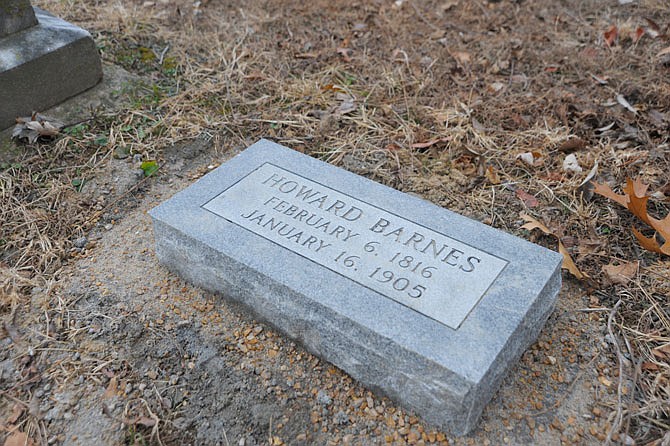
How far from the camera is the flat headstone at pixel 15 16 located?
10.6ft

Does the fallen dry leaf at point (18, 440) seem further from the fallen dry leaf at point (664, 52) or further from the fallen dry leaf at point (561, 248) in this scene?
the fallen dry leaf at point (664, 52)

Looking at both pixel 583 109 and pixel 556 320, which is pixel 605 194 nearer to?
pixel 556 320

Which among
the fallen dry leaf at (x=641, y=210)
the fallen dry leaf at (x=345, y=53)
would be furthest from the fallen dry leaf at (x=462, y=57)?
the fallen dry leaf at (x=641, y=210)

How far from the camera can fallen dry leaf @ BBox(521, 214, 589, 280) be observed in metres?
2.44

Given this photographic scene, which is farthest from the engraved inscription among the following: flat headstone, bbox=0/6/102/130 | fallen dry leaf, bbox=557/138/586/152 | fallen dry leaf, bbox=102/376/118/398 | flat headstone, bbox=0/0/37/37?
flat headstone, bbox=0/0/37/37

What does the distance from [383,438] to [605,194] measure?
154 centimetres

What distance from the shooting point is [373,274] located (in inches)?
81.9

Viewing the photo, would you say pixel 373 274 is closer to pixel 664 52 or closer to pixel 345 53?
pixel 345 53

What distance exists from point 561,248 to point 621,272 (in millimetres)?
259

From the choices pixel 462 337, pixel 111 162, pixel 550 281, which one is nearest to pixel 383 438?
pixel 462 337

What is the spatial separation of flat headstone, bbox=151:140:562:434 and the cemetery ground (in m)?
0.14

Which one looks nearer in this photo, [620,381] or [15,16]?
[620,381]

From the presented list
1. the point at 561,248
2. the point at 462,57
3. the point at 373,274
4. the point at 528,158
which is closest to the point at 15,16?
the point at 373,274

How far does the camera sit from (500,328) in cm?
189
